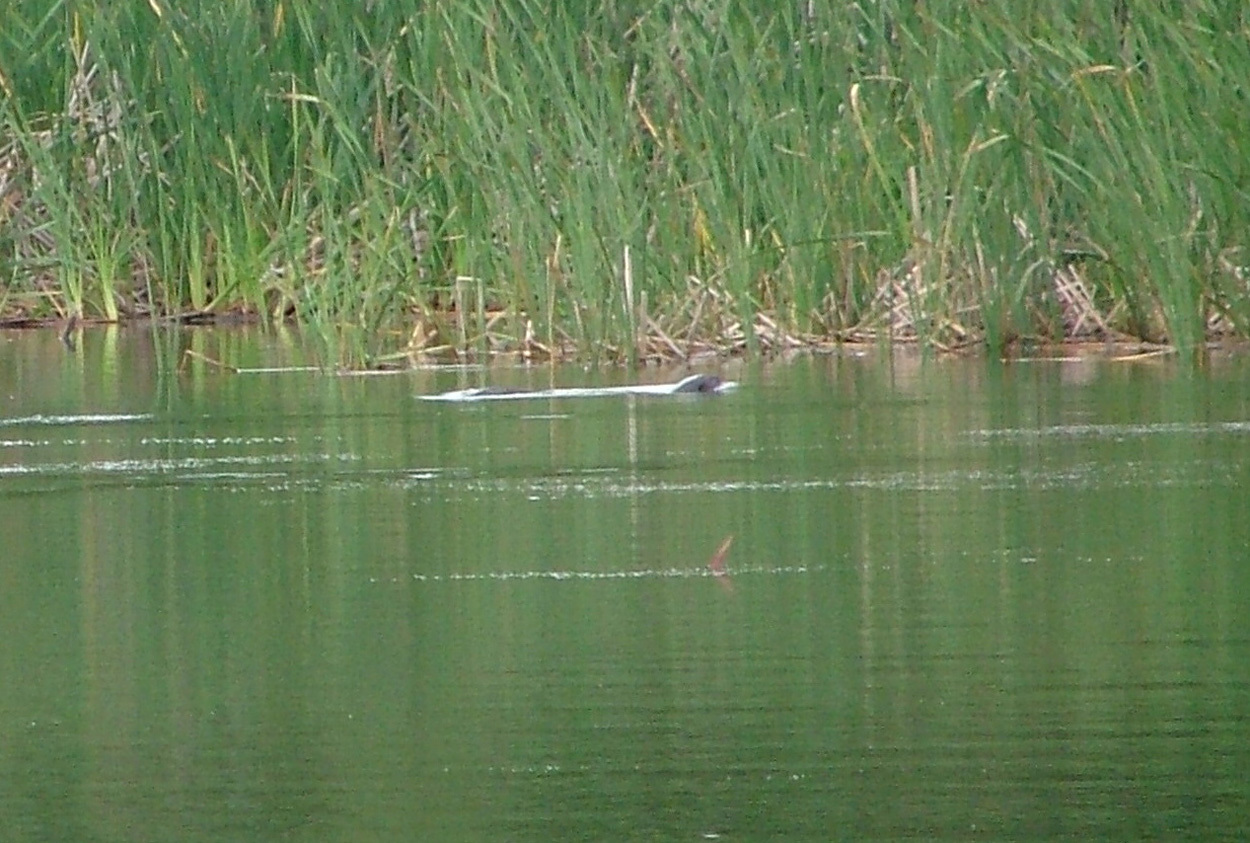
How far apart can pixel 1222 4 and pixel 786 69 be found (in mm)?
1423

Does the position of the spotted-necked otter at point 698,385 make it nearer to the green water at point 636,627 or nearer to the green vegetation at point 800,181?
the green water at point 636,627

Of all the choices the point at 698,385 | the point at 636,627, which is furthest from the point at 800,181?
the point at 636,627

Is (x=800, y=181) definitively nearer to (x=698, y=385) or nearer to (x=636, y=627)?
(x=698, y=385)

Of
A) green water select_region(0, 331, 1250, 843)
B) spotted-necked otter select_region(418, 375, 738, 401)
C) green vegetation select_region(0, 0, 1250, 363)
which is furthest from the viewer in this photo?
green vegetation select_region(0, 0, 1250, 363)

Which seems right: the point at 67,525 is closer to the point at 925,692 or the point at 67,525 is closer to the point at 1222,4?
the point at 925,692

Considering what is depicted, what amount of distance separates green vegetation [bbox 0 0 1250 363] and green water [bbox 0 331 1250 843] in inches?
62.1

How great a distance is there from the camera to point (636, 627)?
389 centimetres

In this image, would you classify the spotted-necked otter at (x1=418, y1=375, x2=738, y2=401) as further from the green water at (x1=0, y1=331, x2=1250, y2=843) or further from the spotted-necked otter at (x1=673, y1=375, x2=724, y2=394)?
the green water at (x1=0, y1=331, x2=1250, y2=843)

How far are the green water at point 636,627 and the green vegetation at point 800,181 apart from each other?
5.17ft

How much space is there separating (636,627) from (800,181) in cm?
501

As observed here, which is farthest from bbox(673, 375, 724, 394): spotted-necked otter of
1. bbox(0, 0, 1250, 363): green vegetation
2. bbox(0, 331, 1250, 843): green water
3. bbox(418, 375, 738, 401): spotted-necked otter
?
bbox(0, 0, 1250, 363): green vegetation

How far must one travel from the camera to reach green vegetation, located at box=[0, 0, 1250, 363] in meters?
8.19

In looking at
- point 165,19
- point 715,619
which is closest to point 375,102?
point 165,19

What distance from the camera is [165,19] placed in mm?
11266
